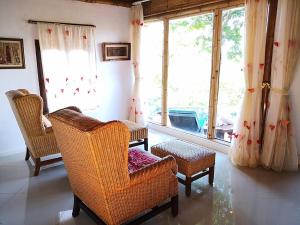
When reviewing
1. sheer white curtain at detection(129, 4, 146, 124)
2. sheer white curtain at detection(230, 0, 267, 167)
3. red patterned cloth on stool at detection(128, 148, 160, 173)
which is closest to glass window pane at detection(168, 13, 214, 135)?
sheer white curtain at detection(129, 4, 146, 124)

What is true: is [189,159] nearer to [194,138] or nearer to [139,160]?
[139,160]

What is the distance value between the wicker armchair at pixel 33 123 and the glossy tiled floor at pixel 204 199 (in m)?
0.31

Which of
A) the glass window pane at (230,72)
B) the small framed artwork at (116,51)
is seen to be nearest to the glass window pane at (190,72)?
the glass window pane at (230,72)

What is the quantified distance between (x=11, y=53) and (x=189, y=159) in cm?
302

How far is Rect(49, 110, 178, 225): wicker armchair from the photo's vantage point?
1.42m

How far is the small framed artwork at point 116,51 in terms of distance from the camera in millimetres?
4414

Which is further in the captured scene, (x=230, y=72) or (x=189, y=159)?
(x=230, y=72)

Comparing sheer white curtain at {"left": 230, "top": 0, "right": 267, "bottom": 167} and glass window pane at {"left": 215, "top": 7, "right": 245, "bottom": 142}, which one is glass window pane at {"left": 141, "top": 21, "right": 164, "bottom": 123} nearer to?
glass window pane at {"left": 215, "top": 7, "right": 245, "bottom": 142}

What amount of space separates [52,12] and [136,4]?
1.60m

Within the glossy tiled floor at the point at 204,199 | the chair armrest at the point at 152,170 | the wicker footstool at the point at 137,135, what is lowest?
the glossy tiled floor at the point at 204,199

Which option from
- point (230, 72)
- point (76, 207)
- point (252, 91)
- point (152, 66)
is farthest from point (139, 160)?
point (152, 66)

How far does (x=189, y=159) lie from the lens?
232 cm

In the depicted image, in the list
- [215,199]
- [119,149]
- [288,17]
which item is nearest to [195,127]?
[215,199]

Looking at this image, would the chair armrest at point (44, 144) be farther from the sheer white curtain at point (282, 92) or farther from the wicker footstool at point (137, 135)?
the sheer white curtain at point (282, 92)
